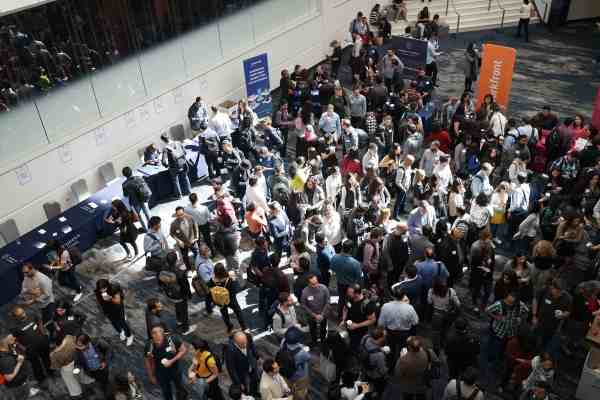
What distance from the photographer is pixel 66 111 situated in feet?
38.5

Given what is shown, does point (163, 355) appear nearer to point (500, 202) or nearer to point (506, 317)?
point (506, 317)

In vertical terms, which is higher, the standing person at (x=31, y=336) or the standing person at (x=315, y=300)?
the standing person at (x=315, y=300)

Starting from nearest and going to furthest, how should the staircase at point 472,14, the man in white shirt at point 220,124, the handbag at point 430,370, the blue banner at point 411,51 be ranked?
the handbag at point 430,370, the man in white shirt at point 220,124, the blue banner at point 411,51, the staircase at point 472,14

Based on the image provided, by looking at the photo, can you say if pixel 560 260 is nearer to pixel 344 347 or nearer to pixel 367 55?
pixel 344 347

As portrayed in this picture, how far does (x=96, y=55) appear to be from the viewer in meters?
12.2

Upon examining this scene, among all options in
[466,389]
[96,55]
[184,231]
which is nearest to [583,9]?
[96,55]

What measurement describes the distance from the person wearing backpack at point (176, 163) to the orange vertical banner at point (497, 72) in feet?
23.2

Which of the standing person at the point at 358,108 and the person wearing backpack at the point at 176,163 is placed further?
the standing person at the point at 358,108

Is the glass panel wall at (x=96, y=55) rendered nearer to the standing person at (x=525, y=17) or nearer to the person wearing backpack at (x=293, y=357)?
the person wearing backpack at (x=293, y=357)

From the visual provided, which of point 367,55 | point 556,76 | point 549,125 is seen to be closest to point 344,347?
point 549,125

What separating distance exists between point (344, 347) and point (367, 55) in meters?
10.6

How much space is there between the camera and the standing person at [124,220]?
10039 mm

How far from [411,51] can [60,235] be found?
31.7 feet

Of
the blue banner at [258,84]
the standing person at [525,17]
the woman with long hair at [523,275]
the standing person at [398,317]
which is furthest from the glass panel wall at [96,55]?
the standing person at [525,17]
